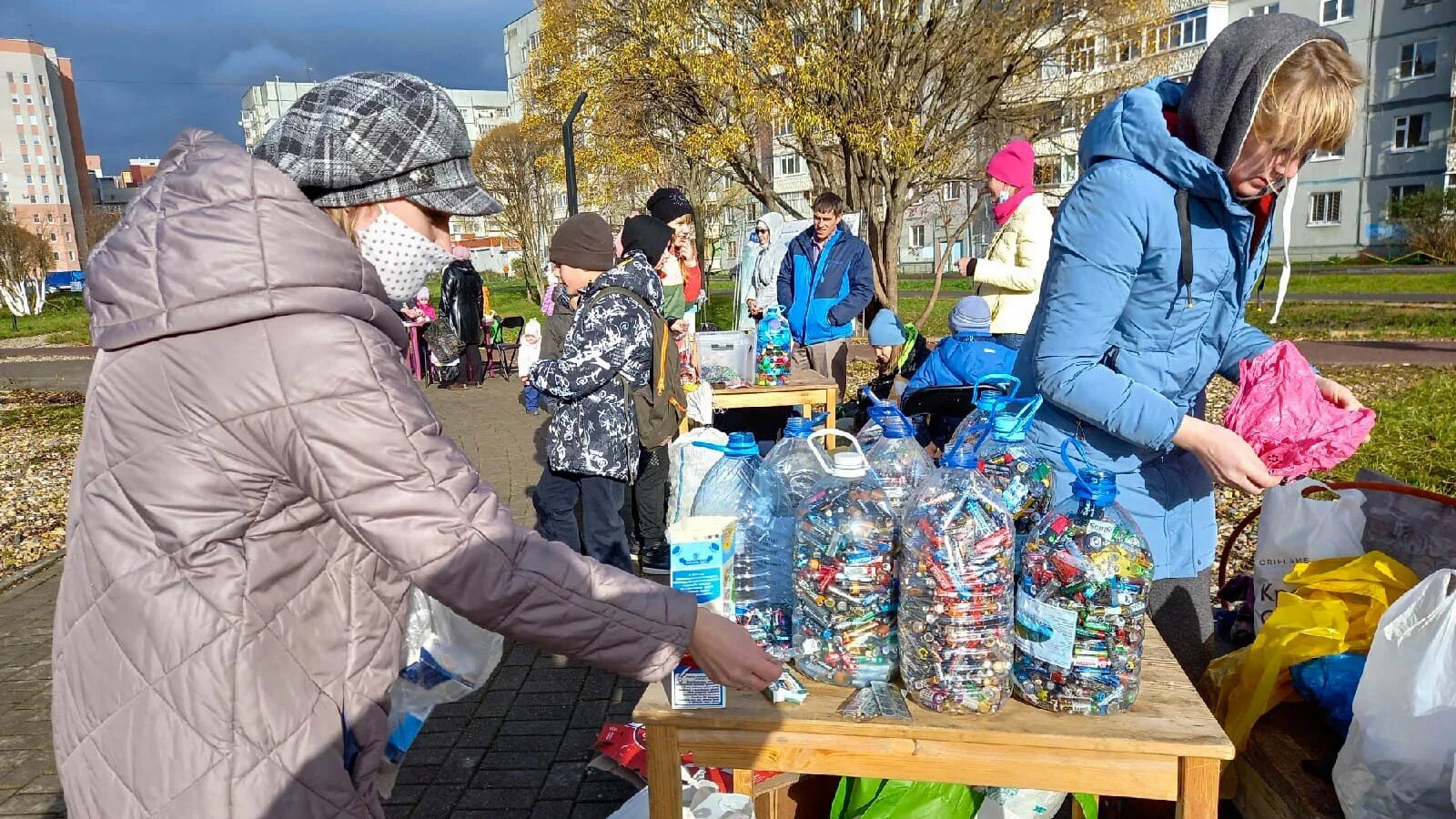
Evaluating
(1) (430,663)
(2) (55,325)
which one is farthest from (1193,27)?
(2) (55,325)

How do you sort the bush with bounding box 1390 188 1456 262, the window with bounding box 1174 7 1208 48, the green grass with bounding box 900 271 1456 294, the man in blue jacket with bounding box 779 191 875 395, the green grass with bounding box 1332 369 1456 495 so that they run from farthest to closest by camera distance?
→ the window with bounding box 1174 7 1208 48, the bush with bounding box 1390 188 1456 262, the green grass with bounding box 900 271 1456 294, the man in blue jacket with bounding box 779 191 875 395, the green grass with bounding box 1332 369 1456 495

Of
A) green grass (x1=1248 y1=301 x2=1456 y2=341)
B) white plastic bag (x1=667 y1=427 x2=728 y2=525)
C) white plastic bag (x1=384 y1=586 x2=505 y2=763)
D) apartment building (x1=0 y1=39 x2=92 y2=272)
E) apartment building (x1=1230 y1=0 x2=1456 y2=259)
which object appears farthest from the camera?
apartment building (x1=0 y1=39 x2=92 y2=272)

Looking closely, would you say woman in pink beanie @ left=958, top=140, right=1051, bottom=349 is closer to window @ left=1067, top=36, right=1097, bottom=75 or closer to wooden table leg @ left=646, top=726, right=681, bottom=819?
wooden table leg @ left=646, top=726, right=681, bottom=819

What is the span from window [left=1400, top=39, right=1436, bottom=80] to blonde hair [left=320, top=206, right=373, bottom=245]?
42.8m

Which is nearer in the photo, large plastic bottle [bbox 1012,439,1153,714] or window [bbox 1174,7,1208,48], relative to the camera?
large plastic bottle [bbox 1012,439,1153,714]

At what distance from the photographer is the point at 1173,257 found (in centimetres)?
202

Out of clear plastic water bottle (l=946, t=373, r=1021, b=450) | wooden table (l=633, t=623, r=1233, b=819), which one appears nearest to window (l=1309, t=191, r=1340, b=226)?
clear plastic water bottle (l=946, t=373, r=1021, b=450)

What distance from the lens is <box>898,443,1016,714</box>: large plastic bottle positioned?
1.62 metres

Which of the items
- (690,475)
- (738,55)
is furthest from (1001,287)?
(738,55)

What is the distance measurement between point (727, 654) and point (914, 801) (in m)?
1.01

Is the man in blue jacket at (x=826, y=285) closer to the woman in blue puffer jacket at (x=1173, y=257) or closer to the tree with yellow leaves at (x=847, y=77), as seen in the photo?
the woman in blue puffer jacket at (x=1173, y=257)

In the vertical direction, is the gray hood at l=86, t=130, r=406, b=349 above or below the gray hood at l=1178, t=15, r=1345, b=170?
below

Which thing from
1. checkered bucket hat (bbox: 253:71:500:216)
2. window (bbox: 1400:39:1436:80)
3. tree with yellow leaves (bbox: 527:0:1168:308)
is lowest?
checkered bucket hat (bbox: 253:71:500:216)

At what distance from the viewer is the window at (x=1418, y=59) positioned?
33.2 m
